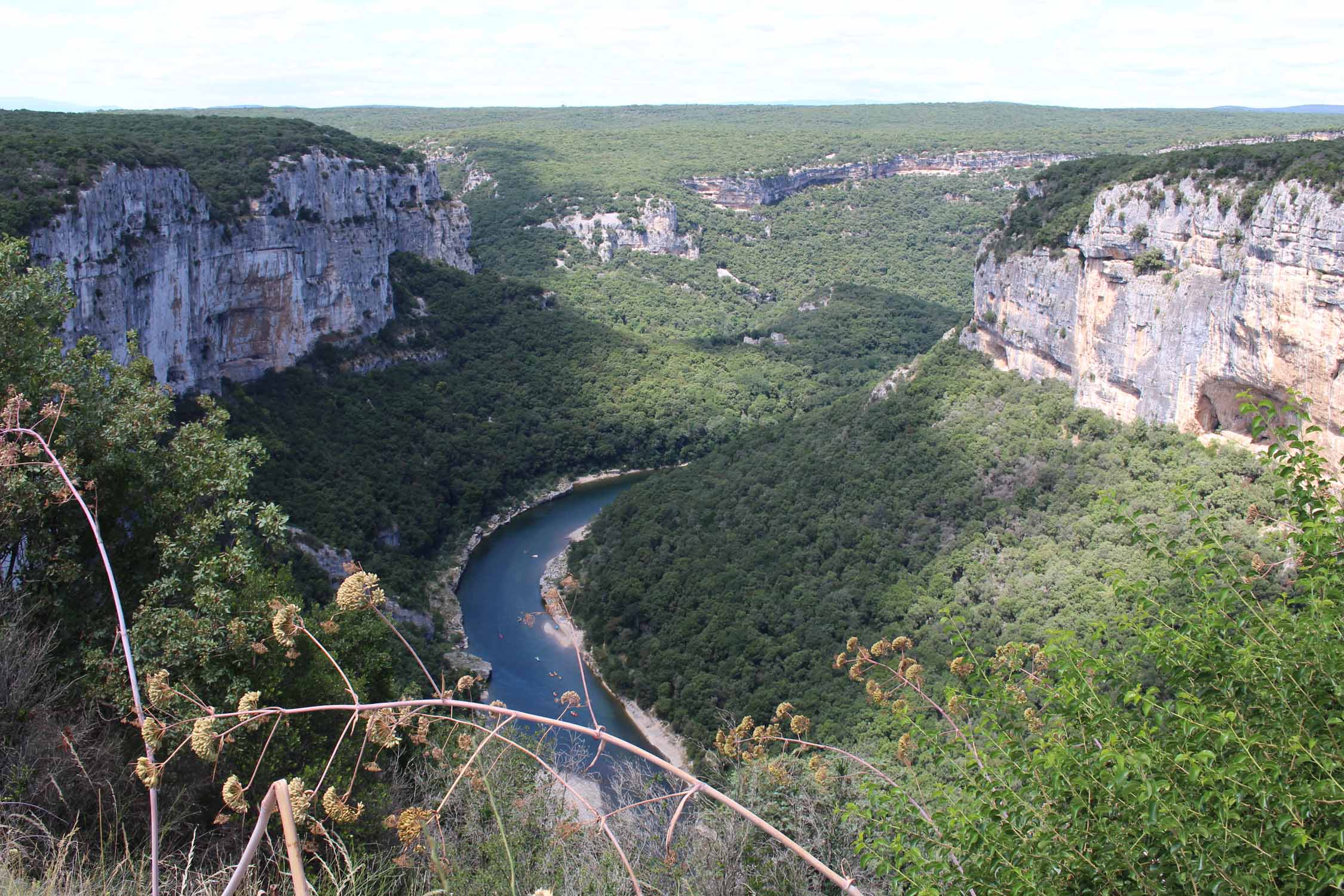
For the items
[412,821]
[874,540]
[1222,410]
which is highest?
[412,821]

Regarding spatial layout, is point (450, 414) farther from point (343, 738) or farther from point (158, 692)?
point (343, 738)

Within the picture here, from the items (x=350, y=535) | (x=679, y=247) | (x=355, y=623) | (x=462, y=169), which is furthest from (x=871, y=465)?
(x=462, y=169)

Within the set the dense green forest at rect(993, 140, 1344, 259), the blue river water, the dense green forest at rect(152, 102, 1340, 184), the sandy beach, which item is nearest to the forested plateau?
the dense green forest at rect(993, 140, 1344, 259)

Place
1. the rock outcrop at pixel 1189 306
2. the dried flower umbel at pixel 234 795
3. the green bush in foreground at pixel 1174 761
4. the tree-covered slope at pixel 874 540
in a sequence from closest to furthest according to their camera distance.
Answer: the dried flower umbel at pixel 234 795, the green bush in foreground at pixel 1174 761, the rock outcrop at pixel 1189 306, the tree-covered slope at pixel 874 540

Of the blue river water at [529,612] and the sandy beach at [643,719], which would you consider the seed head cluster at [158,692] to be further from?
the blue river water at [529,612]

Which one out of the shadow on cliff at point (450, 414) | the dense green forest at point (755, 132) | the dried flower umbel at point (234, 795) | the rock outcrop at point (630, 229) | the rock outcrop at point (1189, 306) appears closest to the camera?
the dried flower umbel at point (234, 795)

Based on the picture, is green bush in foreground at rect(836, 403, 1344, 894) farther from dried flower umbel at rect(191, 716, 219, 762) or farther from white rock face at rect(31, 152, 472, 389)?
white rock face at rect(31, 152, 472, 389)

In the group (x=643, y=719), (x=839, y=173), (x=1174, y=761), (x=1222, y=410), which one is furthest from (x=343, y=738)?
(x=839, y=173)

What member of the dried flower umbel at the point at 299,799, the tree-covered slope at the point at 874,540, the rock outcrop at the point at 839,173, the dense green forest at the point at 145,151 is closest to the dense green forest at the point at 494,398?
the dense green forest at the point at 145,151
